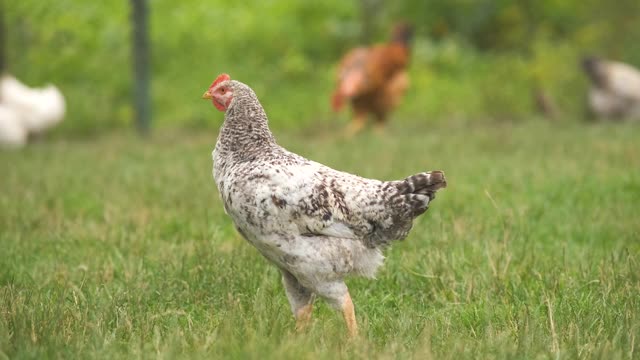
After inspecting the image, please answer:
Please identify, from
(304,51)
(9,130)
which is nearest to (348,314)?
(9,130)

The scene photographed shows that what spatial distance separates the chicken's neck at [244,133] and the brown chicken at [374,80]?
7.77 meters

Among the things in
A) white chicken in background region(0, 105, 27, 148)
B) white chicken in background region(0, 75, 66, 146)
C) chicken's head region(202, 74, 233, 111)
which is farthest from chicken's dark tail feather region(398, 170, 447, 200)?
white chicken in background region(0, 75, 66, 146)

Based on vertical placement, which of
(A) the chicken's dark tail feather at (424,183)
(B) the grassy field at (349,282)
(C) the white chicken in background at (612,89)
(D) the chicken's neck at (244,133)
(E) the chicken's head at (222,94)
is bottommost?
(B) the grassy field at (349,282)

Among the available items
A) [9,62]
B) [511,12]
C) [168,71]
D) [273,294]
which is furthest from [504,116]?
[273,294]

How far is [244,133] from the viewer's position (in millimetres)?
4242

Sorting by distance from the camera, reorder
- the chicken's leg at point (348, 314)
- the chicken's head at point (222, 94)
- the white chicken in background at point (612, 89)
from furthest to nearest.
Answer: the white chicken in background at point (612, 89)
the chicken's head at point (222, 94)
the chicken's leg at point (348, 314)

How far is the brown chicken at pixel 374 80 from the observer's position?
12141mm

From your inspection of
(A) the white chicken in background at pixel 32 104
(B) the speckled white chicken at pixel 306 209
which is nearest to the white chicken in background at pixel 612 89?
(A) the white chicken in background at pixel 32 104

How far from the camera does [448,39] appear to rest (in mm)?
17812

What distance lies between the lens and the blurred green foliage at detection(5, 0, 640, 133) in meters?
13.6

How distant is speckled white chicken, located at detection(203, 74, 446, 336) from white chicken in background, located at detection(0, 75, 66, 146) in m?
8.38

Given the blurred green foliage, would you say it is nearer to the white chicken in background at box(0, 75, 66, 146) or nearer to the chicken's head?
the white chicken in background at box(0, 75, 66, 146)

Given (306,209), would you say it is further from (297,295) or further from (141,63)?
(141,63)

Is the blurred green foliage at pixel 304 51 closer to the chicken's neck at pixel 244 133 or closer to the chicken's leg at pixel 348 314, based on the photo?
the chicken's neck at pixel 244 133
